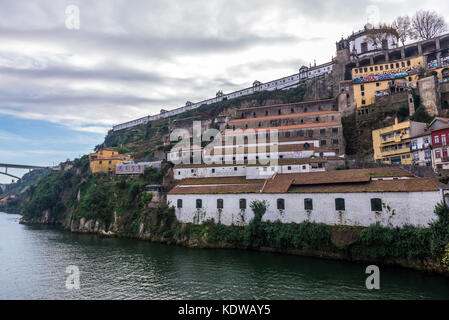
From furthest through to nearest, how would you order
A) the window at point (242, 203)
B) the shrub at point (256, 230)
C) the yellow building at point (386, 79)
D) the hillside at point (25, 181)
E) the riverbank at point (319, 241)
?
the hillside at point (25, 181), the yellow building at point (386, 79), the window at point (242, 203), the shrub at point (256, 230), the riverbank at point (319, 241)

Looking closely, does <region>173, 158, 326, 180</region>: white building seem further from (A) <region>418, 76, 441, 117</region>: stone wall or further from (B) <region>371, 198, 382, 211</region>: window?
(A) <region>418, 76, 441, 117</region>: stone wall

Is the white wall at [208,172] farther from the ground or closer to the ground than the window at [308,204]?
farther from the ground

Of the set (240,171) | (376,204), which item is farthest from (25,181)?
(376,204)

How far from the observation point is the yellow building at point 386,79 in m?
48.5

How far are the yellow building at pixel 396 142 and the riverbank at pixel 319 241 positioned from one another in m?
19.5

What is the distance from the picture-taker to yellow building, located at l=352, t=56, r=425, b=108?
4849cm

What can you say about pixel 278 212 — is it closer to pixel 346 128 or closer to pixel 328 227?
pixel 328 227

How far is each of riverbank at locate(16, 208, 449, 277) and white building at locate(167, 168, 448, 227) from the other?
3.32 ft

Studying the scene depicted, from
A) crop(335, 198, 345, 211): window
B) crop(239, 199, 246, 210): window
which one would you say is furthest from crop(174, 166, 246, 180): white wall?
crop(335, 198, 345, 211): window

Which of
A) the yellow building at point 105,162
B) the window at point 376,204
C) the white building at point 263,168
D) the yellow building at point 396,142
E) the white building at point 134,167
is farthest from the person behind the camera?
the yellow building at point 105,162

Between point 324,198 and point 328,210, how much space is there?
3.59 ft

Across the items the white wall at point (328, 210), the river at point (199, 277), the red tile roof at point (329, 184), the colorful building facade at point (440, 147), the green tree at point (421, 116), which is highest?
the green tree at point (421, 116)

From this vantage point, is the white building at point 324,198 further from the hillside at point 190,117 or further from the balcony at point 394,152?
the hillside at point 190,117

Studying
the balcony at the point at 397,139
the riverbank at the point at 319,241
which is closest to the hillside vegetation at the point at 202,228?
the riverbank at the point at 319,241
